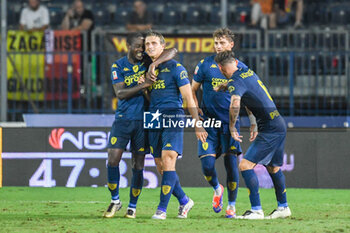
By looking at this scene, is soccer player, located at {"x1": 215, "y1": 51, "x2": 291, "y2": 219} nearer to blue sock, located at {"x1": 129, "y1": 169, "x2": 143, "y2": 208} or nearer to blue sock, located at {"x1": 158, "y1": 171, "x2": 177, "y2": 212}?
blue sock, located at {"x1": 158, "y1": 171, "x2": 177, "y2": 212}

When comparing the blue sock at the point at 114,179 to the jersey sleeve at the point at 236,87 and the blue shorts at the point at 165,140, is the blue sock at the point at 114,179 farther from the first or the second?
the jersey sleeve at the point at 236,87

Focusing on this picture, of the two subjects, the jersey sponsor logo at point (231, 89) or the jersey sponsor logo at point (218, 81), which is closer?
the jersey sponsor logo at point (231, 89)

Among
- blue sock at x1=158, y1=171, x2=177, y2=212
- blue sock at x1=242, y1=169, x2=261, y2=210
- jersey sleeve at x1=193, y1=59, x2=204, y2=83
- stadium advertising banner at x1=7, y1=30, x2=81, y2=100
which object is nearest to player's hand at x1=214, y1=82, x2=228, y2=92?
jersey sleeve at x1=193, y1=59, x2=204, y2=83

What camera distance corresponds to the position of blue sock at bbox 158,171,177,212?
7957 millimetres

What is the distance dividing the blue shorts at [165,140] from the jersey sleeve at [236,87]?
0.69 meters

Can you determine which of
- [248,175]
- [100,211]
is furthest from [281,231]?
[100,211]

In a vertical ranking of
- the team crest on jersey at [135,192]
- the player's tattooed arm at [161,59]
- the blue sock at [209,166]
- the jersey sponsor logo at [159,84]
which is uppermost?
the player's tattooed arm at [161,59]

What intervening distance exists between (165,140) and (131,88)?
65 centimetres

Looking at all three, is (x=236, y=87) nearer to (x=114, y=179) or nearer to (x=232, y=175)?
(x=232, y=175)

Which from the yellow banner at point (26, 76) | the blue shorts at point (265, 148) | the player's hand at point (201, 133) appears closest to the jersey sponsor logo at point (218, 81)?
the player's hand at point (201, 133)

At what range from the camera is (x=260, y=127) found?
8.26 m

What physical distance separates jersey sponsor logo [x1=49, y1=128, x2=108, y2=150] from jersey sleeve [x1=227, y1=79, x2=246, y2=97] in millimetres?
3901

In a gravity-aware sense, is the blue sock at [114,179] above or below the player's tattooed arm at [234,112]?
below

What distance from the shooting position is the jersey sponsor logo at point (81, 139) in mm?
11438
